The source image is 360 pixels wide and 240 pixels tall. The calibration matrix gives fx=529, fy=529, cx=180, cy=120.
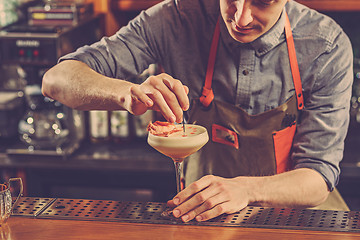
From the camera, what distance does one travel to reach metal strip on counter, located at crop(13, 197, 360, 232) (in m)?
1.54

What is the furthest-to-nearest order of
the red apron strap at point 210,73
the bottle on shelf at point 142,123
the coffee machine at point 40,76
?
the bottle on shelf at point 142,123
the coffee machine at point 40,76
the red apron strap at point 210,73

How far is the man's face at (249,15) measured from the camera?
1809mm

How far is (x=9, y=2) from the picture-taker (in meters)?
3.41

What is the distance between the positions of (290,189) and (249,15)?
2.07ft

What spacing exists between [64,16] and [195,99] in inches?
54.7

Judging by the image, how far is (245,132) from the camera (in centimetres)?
215

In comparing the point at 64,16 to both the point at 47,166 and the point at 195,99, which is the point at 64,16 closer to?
the point at 47,166

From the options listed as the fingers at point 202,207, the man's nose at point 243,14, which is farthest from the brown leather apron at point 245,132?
the fingers at point 202,207

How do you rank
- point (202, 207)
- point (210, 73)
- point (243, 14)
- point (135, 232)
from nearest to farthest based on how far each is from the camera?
point (135, 232), point (202, 207), point (243, 14), point (210, 73)

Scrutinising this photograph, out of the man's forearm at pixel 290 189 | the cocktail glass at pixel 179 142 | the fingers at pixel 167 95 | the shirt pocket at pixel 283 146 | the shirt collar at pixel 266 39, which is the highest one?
the shirt collar at pixel 266 39

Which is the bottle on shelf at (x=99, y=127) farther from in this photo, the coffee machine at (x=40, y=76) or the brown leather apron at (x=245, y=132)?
the brown leather apron at (x=245, y=132)

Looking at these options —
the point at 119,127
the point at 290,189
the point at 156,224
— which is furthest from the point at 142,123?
the point at 156,224

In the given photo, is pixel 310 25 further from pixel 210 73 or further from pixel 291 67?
pixel 210 73

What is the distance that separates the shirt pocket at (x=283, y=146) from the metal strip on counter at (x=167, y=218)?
53 centimetres
